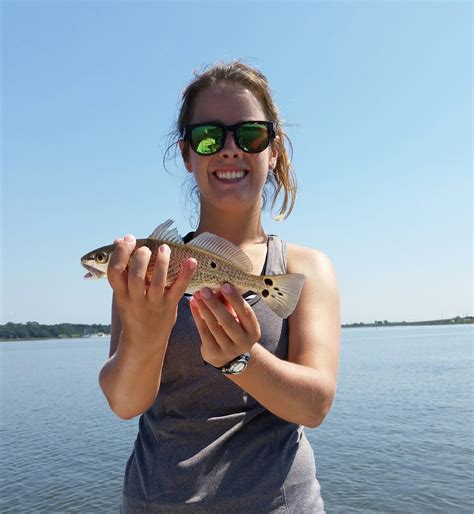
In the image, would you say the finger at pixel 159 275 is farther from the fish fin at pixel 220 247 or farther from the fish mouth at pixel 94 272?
the fish mouth at pixel 94 272

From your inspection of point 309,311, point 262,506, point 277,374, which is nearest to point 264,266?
point 309,311

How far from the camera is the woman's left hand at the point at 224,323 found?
303 cm

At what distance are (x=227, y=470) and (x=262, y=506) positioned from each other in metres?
0.29

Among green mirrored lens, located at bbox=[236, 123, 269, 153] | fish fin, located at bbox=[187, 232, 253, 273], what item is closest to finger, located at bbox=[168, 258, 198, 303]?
fish fin, located at bbox=[187, 232, 253, 273]

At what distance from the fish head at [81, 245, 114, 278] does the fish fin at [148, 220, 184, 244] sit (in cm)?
40

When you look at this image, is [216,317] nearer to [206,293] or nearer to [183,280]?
[206,293]

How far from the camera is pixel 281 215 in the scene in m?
5.00

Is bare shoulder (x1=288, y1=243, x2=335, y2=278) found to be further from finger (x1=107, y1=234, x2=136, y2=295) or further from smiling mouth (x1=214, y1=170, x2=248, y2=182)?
finger (x1=107, y1=234, x2=136, y2=295)

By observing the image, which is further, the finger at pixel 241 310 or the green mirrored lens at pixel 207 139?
the green mirrored lens at pixel 207 139

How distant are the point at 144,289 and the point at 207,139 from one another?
1417mm

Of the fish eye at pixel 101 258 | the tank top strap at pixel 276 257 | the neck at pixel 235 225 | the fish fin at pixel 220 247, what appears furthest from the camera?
the neck at pixel 235 225

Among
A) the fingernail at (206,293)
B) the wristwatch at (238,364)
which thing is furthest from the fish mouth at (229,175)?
the wristwatch at (238,364)

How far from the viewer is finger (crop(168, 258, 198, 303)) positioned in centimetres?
302

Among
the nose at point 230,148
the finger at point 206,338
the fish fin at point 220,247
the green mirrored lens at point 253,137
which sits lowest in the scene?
the finger at point 206,338
